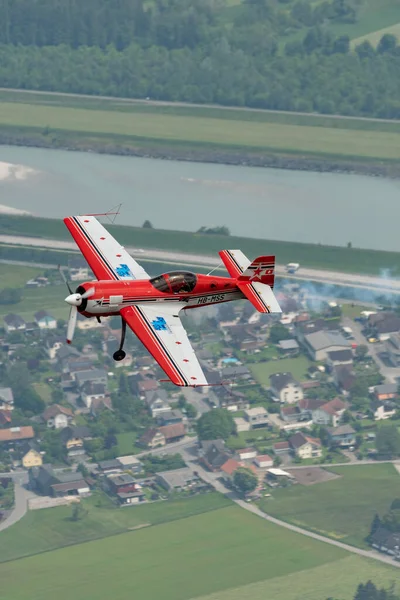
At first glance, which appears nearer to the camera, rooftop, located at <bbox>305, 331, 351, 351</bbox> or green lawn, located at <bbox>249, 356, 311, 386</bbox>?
green lawn, located at <bbox>249, 356, 311, 386</bbox>

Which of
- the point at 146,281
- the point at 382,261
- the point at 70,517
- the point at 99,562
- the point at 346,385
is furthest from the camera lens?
the point at 382,261

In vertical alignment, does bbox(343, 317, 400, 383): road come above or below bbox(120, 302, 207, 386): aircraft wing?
below

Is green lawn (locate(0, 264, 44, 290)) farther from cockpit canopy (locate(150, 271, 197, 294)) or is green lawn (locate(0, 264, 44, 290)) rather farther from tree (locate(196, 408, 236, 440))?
cockpit canopy (locate(150, 271, 197, 294))

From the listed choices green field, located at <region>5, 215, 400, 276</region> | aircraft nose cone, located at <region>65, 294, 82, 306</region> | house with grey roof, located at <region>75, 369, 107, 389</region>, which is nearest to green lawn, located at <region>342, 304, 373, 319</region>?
green field, located at <region>5, 215, 400, 276</region>

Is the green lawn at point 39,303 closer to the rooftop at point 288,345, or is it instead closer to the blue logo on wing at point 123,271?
the rooftop at point 288,345

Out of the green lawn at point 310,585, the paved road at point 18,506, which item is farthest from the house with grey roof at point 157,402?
the green lawn at point 310,585

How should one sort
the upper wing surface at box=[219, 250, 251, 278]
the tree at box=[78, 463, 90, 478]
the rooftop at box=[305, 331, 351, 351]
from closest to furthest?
1. the upper wing surface at box=[219, 250, 251, 278]
2. the tree at box=[78, 463, 90, 478]
3. the rooftop at box=[305, 331, 351, 351]

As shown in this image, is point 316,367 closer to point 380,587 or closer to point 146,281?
point 380,587

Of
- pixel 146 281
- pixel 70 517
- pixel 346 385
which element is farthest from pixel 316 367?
pixel 146 281
